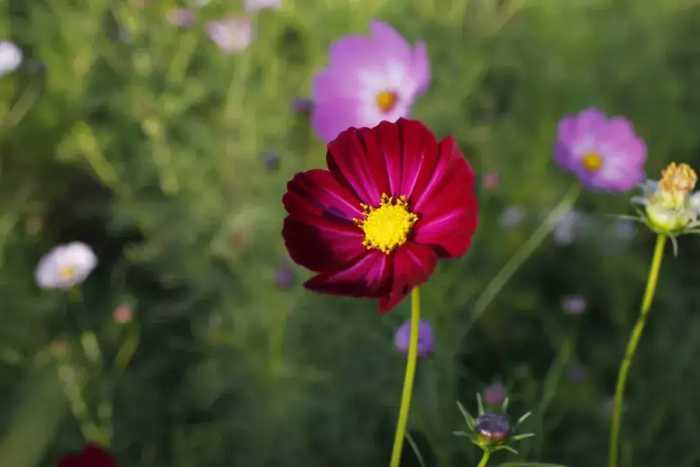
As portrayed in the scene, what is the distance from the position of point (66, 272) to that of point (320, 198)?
0.82 m

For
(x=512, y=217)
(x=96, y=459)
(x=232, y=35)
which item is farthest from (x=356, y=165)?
(x=232, y=35)

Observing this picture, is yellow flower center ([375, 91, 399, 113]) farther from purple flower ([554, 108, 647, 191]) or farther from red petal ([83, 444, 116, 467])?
red petal ([83, 444, 116, 467])

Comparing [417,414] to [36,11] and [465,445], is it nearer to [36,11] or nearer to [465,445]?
[465,445]

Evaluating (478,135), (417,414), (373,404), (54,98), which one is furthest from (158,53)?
(417,414)

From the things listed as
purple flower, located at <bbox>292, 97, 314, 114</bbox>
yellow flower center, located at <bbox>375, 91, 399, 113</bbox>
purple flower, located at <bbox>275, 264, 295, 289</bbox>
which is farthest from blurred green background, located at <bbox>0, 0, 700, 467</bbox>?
yellow flower center, located at <bbox>375, 91, 399, 113</bbox>

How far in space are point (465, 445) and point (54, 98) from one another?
1.32 m

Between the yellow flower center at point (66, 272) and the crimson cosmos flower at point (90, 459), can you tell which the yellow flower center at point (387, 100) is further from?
the crimson cosmos flower at point (90, 459)

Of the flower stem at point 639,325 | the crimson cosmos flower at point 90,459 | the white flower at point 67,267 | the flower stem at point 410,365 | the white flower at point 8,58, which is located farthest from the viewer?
the white flower at point 8,58

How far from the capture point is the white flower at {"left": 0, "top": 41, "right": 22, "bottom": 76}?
4.65 ft

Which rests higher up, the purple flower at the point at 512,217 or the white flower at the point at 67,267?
the purple flower at the point at 512,217

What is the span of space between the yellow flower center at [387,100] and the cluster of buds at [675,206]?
2.13 feet

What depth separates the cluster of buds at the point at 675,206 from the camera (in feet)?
2.16

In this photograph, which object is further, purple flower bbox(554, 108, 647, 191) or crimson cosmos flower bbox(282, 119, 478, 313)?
purple flower bbox(554, 108, 647, 191)

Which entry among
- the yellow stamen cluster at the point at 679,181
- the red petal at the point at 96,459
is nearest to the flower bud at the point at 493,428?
the yellow stamen cluster at the point at 679,181
